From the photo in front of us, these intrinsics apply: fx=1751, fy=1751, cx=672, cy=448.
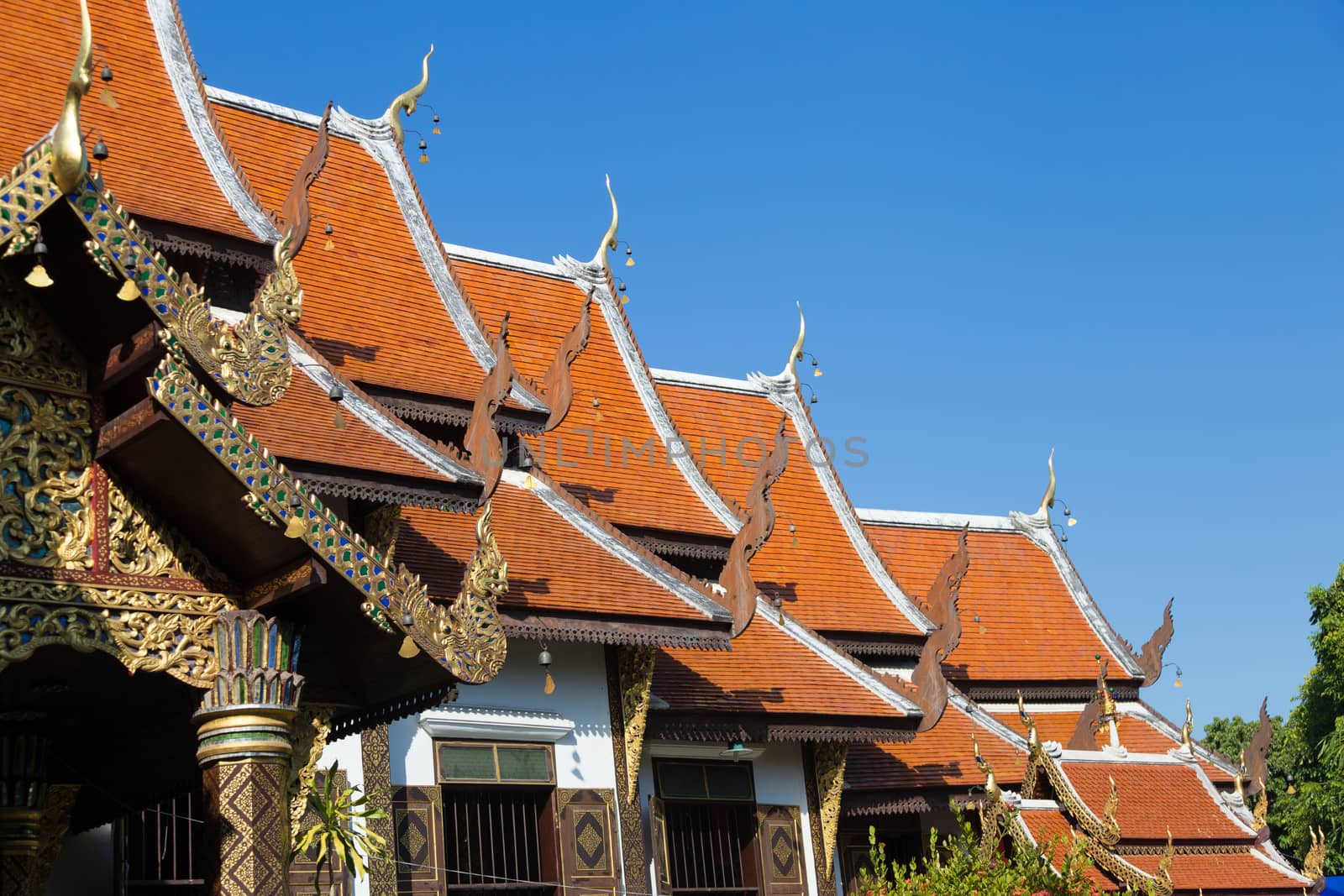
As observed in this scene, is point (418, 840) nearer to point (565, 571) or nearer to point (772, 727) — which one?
point (565, 571)

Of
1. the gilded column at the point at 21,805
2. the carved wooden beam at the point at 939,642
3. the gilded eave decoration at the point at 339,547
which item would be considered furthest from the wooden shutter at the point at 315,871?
the carved wooden beam at the point at 939,642

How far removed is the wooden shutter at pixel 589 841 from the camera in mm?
12609

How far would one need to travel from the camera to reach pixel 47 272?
6141mm

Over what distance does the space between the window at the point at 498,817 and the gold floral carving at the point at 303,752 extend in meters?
5.55

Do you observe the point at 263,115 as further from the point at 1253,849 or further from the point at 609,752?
the point at 1253,849

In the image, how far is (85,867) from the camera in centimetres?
909

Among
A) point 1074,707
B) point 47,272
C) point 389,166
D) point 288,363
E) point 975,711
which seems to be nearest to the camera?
point 47,272

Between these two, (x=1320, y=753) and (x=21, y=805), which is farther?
(x=1320, y=753)

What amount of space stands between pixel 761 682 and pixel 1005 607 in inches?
315

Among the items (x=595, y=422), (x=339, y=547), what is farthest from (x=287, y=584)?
(x=595, y=422)

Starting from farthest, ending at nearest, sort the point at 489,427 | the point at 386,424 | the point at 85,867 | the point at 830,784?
the point at 830,784 → the point at 489,427 → the point at 386,424 → the point at 85,867

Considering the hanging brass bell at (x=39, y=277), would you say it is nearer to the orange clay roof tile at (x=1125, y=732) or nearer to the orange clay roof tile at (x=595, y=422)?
the orange clay roof tile at (x=595, y=422)

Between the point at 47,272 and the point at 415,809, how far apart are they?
21.4 ft

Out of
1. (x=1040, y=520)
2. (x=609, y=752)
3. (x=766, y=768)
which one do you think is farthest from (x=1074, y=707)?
(x=609, y=752)
